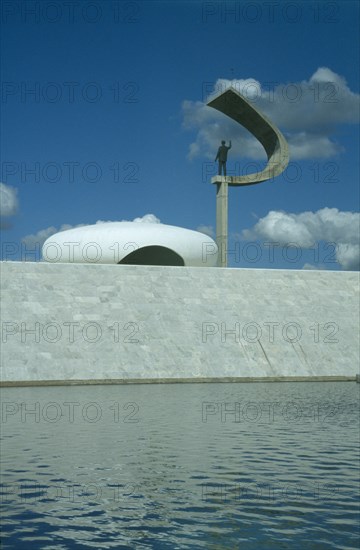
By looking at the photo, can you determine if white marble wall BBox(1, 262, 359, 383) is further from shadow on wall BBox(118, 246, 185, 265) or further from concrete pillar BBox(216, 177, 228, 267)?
shadow on wall BBox(118, 246, 185, 265)

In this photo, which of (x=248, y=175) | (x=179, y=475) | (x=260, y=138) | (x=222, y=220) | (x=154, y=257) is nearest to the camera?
(x=179, y=475)

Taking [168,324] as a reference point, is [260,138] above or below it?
above

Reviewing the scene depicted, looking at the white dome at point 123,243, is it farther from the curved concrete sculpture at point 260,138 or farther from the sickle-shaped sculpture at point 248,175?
the curved concrete sculpture at point 260,138

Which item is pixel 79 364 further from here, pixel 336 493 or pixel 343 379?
pixel 336 493

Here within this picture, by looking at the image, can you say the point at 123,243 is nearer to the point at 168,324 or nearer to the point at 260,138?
the point at 168,324

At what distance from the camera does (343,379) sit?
2241 centimetres

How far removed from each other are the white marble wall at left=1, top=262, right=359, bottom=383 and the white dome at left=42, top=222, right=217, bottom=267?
1769 mm

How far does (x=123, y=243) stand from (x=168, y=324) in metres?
4.39

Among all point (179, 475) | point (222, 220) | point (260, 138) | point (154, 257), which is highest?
point (260, 138)

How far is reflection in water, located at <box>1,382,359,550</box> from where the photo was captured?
19.1ft

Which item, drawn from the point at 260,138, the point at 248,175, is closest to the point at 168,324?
the point at 248,175

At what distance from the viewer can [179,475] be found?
7.82 meters

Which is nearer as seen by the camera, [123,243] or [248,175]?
[123,243]

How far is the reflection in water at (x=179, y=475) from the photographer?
583cm
